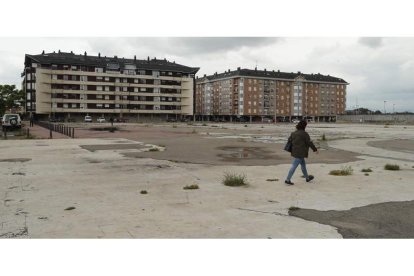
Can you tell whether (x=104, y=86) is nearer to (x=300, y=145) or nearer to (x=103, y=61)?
(x=103, y=61)

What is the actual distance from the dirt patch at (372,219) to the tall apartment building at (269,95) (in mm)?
122090

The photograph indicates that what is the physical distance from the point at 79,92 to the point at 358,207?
10175 centimetres

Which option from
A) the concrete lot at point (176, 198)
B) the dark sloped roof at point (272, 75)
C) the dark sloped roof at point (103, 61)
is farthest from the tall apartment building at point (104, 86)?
the concrete lot at point (176, 198)

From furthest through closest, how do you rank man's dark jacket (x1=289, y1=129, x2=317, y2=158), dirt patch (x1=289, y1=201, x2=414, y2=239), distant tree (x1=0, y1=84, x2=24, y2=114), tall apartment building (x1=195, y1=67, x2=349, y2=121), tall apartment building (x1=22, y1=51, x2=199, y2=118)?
tall apartment building (x1=195, y1=67, x2=349, y2=121), tall apartment building (x1=22, y1=51, x2=199, y2=118), distant tree (x1=0, y1=84, x2=24, y2=114), man's dark jacket (x1=289, y1=129, x2=317, y2=158), dirt patch (x1=289, y1=201, x2=414, y2=239)

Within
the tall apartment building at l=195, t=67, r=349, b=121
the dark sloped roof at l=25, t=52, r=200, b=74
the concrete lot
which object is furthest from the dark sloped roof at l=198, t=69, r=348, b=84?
the concrete lot

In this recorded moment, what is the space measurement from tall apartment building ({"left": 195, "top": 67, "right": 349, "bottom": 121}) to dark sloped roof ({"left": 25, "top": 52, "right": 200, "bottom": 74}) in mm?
20420

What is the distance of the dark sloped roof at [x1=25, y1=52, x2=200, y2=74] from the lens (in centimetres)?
9919

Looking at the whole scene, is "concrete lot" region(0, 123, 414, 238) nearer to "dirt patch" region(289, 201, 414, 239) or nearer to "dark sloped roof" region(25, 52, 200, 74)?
"dirt patch" region(289, 201, 414, 239)

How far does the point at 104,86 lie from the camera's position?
105 meters

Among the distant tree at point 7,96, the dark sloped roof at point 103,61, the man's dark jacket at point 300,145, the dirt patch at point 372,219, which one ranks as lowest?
the dirt patch at point 372,219

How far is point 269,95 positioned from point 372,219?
5150 inches

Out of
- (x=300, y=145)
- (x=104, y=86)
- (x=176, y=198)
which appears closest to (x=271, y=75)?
(x=104, y=86)

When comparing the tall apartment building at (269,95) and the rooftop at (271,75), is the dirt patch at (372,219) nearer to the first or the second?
the tall apartment building at (269,95)

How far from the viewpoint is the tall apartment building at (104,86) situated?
98375mm
